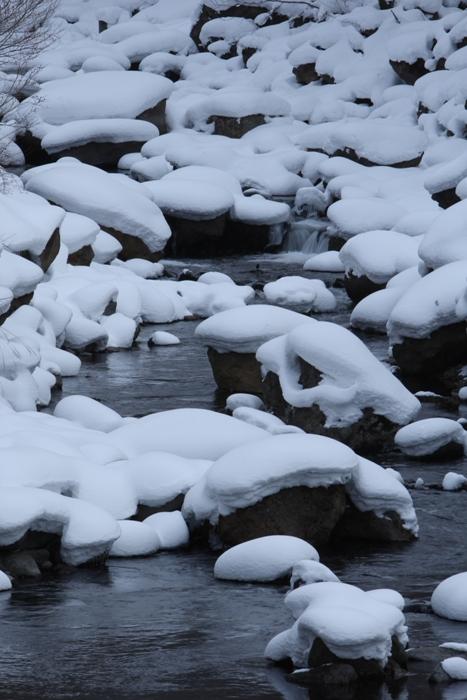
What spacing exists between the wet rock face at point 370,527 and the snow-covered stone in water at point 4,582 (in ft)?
8.79

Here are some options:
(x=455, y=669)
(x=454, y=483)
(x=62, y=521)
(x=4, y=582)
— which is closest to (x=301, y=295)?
(x=454, y=483)

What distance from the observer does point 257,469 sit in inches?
414

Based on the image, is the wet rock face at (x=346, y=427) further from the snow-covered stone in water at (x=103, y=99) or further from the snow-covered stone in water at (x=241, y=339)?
the snow-covered stone in water at (x=103, y=99)

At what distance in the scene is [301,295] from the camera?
68.9 feet

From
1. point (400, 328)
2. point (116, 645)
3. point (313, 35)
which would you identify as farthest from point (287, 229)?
point (116, 645)

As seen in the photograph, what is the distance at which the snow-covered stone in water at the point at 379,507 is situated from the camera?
36.1ft

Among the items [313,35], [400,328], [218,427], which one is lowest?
[313,35]

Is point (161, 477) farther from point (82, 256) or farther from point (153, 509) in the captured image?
point (82, 256)

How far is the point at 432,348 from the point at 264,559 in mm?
7418

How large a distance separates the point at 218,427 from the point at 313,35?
26757 millimetres

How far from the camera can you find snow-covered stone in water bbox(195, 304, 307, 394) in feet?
52.2

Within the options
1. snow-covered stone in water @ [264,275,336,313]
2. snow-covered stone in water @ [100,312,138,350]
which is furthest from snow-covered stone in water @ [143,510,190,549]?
snow-covered stone in water @ [264,275,336,313]

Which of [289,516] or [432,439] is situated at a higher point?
[289,516]

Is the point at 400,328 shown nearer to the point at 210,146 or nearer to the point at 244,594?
the point at 244,594
